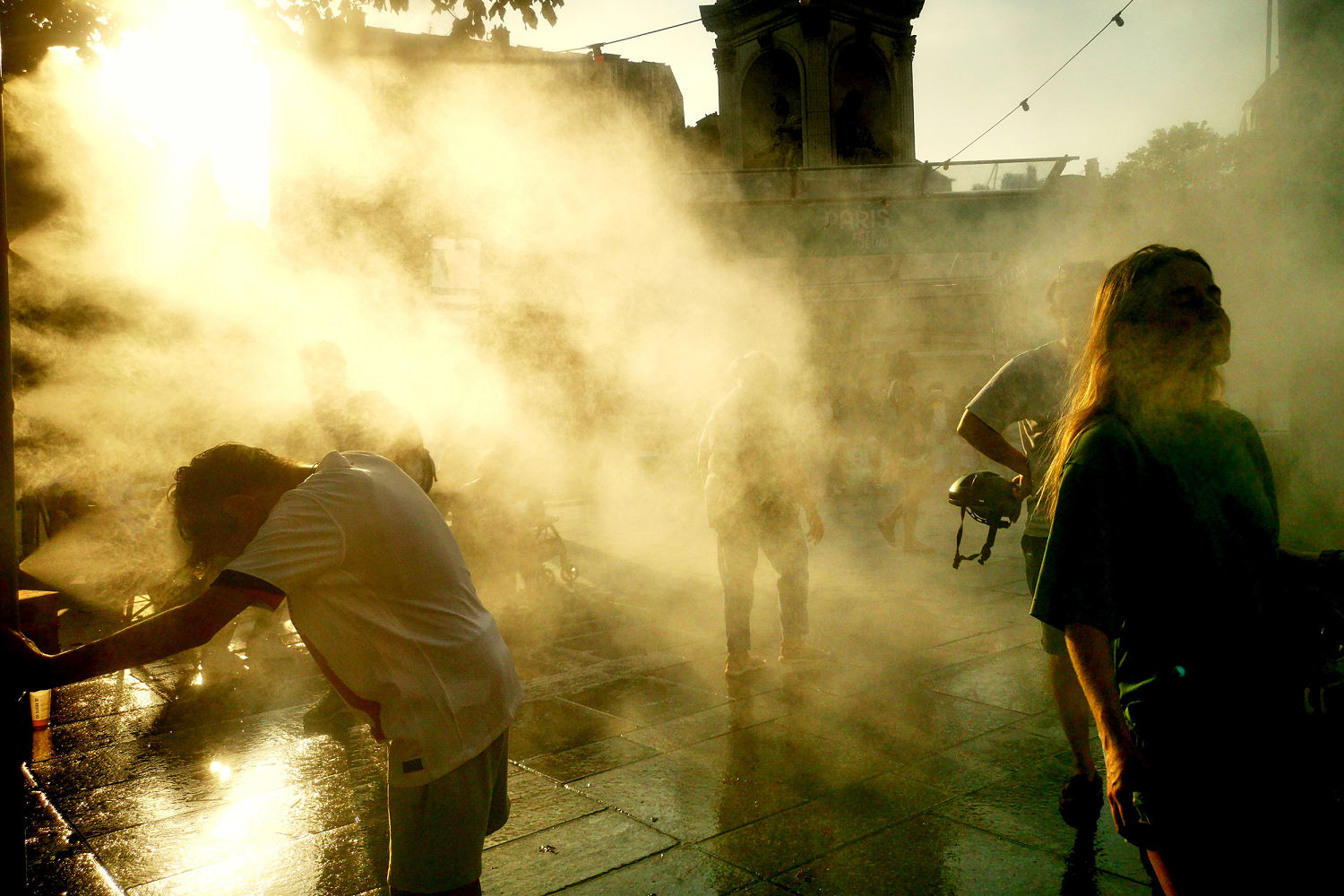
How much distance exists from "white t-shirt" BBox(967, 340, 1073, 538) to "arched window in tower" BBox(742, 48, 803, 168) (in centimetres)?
2352

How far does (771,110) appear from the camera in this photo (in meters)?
26.3

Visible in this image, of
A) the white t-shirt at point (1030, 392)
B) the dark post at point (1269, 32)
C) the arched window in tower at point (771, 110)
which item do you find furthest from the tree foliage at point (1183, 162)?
the arched window in tower at point (771, 110)

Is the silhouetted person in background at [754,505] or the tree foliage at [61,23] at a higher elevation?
the tree foliage at [61,23]

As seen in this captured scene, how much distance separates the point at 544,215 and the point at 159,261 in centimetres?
550

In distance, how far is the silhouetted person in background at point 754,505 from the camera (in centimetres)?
510

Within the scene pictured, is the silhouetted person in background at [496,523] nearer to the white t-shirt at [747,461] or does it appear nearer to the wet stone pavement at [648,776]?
the wet stone pavement at [648,776]

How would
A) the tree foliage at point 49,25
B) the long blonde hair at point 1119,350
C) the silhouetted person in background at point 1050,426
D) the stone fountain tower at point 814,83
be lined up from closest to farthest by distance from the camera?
the long blonde hair at point 1119,350 < the silhouetted person in background at point 1050,426 < the tree foliage at point 49,25 < the stone fountain tower at point 814,83

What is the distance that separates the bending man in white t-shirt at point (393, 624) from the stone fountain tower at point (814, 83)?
24520mm

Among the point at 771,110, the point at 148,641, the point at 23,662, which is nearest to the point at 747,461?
the point at 148,641

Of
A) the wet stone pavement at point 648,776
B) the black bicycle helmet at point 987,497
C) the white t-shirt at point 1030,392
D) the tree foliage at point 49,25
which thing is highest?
the tree foliage at point 49,25

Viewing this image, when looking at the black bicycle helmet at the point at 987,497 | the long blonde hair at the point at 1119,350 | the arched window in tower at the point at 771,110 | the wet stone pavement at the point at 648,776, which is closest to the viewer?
the long blonde hair at the point at 1119,350

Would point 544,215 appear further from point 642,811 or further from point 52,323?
point 642,811

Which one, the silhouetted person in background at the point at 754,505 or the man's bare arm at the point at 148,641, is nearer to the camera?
the man's bare arm at the point at 148,641

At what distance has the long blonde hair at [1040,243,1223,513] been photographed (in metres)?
1.74
